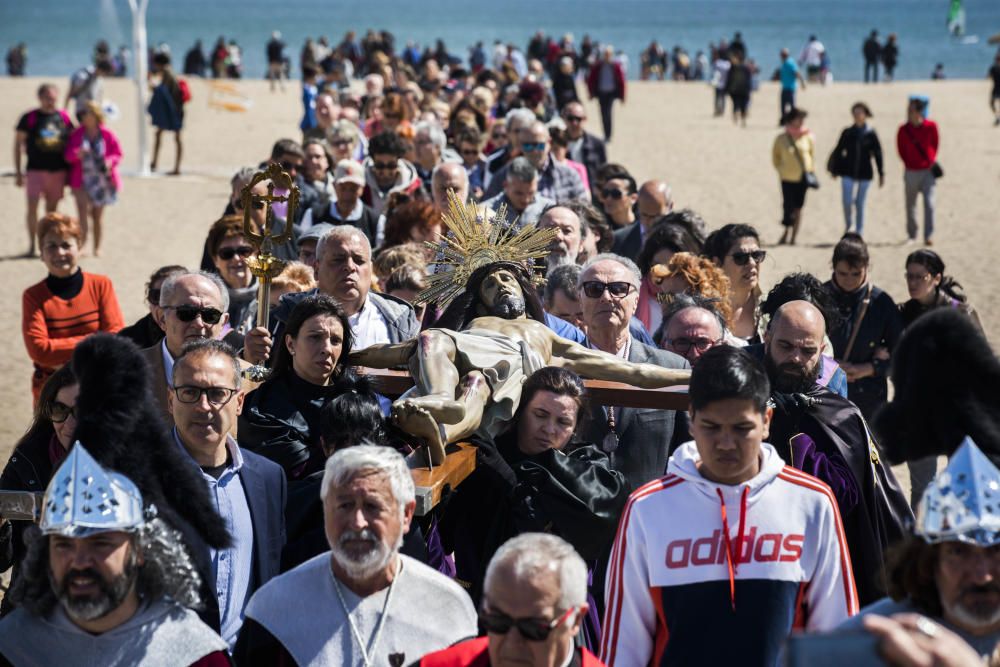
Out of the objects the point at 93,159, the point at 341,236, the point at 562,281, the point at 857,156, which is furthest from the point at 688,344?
the point at 857,156

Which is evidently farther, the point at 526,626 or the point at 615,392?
the point at 615,392

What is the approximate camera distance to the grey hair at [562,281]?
720cm

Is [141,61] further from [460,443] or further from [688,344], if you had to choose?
[460,443]

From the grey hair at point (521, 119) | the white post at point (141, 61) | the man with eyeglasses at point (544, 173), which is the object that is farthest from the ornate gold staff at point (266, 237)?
the white post at point (141, 61)

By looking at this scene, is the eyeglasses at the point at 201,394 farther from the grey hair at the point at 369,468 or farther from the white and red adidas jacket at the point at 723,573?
the white and red adidas jacket at the point at 723,573

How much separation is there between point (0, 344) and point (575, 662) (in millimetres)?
10972

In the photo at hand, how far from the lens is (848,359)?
8477mm

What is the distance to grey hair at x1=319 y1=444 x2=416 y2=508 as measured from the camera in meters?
4.05

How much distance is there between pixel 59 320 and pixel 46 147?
311 inches

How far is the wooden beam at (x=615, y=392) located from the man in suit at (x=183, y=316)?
39.9 inches

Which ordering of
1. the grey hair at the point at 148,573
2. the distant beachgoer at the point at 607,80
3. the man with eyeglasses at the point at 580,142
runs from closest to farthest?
the grey hair at the point at 148,573 < the man with eyeglasses at the point at 580,142 < the distant beachgoer at the point at 607,80

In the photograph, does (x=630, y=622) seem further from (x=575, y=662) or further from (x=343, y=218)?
(x=343, y=218)

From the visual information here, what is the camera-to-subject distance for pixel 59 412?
16.8ft

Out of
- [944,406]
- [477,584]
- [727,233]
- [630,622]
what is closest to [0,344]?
[727,233]
